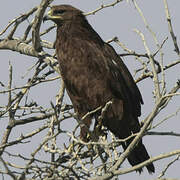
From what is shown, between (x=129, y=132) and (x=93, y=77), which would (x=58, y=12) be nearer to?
(x=93, y=77)

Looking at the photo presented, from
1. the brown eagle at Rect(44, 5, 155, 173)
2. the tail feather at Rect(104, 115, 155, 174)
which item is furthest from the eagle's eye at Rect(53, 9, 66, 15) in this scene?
the tail feather at Rect(104, 115, 155, 174)

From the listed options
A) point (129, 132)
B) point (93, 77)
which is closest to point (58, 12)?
point (93, 77)

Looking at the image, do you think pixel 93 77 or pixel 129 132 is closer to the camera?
pixel 93 77

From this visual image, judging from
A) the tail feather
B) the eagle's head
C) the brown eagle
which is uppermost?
the eagle's head

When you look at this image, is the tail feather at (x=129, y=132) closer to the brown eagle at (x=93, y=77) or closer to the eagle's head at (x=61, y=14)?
the brown eagle at (x=93, y=77)

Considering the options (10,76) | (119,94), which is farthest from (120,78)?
(10,76)

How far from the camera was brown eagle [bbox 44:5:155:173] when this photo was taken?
6160mm

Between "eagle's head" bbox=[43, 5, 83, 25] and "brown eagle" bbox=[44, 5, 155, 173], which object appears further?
"eagle's head" bbox=[43, 5, 83, 25]

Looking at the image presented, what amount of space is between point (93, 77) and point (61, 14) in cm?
107

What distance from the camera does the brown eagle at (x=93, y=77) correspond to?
6160 mm

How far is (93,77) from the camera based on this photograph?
6191 millimetres

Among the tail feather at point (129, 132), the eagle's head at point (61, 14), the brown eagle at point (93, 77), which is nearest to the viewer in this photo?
the brown eagle at point (93, 77)

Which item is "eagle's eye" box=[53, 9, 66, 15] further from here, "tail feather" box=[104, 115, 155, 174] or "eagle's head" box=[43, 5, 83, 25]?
"tail feather" box=[104, 115, 155, 174]

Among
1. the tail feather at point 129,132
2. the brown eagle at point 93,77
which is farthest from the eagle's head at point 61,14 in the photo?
the tail feather at point 129,132
